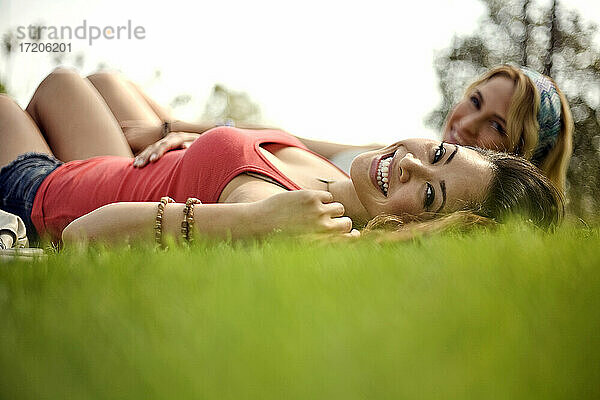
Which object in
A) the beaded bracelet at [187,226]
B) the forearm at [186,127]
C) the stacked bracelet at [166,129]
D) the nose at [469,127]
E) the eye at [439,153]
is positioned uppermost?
the eye at [439,153]

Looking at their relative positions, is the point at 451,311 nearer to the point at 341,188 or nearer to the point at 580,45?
the point at 341,188

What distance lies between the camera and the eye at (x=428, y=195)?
1410mm

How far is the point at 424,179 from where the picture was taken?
4.64 ft

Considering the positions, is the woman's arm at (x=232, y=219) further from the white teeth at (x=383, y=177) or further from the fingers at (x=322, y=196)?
the white teeth at (x=383, y=177)

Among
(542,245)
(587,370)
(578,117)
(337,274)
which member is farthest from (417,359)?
(578,117)

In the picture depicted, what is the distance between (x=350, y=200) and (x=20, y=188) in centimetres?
105

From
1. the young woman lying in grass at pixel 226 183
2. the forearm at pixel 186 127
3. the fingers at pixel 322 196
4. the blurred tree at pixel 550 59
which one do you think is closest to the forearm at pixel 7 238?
the young woman lying in grass at pixel 226 183

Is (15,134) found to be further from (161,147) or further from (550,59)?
(550,59)

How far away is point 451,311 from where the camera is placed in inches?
24.3

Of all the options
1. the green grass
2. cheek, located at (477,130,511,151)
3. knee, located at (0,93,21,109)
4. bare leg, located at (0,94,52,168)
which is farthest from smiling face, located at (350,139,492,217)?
knee, located at (0,93,21,109)

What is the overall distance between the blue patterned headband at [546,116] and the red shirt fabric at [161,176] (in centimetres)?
95

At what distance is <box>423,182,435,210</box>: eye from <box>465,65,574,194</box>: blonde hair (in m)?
0.80

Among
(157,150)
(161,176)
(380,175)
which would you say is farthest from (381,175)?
(157,150)

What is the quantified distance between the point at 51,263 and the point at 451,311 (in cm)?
63
